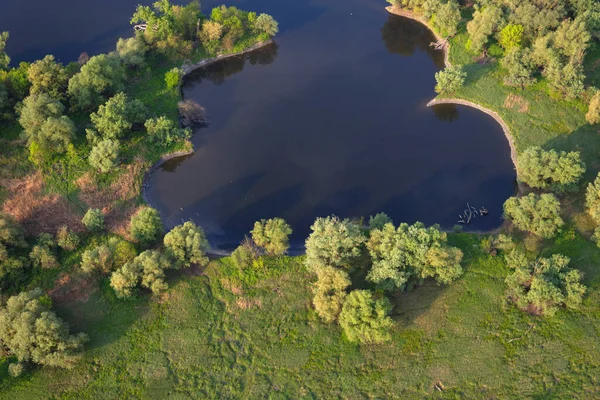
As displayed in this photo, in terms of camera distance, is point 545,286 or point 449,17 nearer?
point 545,286

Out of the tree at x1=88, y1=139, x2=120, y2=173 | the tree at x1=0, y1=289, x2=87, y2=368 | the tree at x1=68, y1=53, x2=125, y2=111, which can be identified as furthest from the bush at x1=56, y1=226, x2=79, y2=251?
the tree at x1=68, y1=53, x2=125, y2=111

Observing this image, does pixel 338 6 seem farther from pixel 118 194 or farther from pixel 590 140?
pixel 118 194

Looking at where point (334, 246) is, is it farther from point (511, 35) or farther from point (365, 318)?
point (511, 35)

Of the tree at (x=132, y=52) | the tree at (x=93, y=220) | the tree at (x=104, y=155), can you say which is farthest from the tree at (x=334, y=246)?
the tree at (x=132, y=52)

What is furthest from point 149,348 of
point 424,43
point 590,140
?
point 424,43

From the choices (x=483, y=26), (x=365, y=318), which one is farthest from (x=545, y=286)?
(x=483, y=26)

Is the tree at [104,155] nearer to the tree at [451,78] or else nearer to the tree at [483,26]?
the tree at [451,78]
